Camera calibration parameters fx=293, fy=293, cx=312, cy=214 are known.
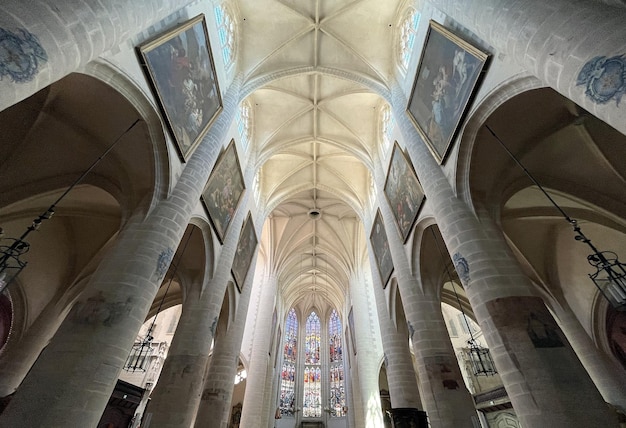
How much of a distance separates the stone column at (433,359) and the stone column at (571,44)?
21.0 feet

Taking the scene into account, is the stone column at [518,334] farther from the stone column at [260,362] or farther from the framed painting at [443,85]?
the stone column at [260,362]

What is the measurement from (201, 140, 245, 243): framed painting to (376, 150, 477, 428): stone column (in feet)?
19.2

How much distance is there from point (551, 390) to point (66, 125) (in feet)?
34.0

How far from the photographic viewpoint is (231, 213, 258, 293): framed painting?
11.5m

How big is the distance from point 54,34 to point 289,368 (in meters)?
28.5

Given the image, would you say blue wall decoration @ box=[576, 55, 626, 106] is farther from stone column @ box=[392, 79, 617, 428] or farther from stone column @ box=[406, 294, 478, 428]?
stone column @ box=[406, 294, 478, 428]

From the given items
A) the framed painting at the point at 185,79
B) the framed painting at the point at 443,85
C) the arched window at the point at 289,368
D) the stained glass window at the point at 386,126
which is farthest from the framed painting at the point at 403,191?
the arched window at the point at 289,368

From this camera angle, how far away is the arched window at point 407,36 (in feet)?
30.4

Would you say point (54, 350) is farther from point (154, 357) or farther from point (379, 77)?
point (154, 357)

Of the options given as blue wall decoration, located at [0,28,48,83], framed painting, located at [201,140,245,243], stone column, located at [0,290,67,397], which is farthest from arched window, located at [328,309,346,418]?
blue wall decoration, located at [0,28,48,83]

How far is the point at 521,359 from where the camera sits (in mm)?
4184

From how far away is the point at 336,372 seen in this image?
2642cm

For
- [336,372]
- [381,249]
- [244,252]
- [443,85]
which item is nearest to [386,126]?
[381,249]

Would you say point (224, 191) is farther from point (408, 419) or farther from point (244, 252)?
point (408, 419)
